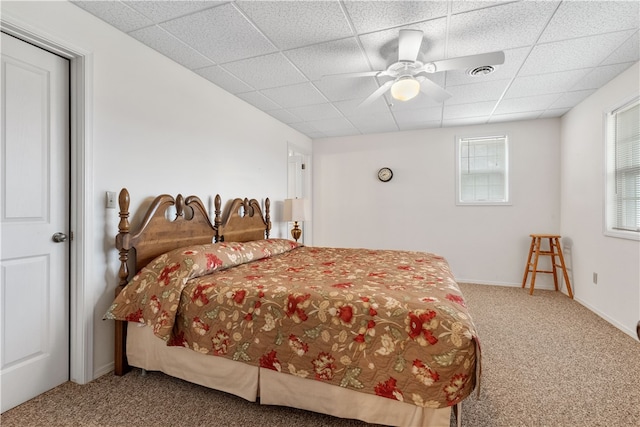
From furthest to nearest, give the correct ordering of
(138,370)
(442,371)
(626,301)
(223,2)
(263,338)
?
(626,301), (138,370), (223,2), (263,338), (442,371)

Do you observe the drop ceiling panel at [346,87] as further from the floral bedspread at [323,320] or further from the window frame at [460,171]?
the window frame at [460,171]

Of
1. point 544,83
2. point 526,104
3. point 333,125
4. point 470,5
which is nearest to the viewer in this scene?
point 470,5

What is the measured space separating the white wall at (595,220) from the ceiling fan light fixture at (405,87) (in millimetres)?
2045

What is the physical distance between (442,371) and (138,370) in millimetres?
1955

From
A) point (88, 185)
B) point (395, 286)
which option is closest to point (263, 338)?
point (395, 286)

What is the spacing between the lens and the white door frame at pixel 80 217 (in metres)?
1.90

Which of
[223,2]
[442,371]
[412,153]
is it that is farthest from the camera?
[412,153]

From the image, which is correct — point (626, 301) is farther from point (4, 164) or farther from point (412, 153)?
point (4, 164)

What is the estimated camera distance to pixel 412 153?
484 centimetres

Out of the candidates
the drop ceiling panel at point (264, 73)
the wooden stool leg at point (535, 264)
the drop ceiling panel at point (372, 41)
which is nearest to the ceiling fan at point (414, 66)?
the drop ceiling panel at point (372, 41)

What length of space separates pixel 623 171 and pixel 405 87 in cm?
243

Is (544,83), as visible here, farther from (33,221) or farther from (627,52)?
(33,221)

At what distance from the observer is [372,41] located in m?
2.26

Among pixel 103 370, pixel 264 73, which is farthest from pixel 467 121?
pixel 103 370
